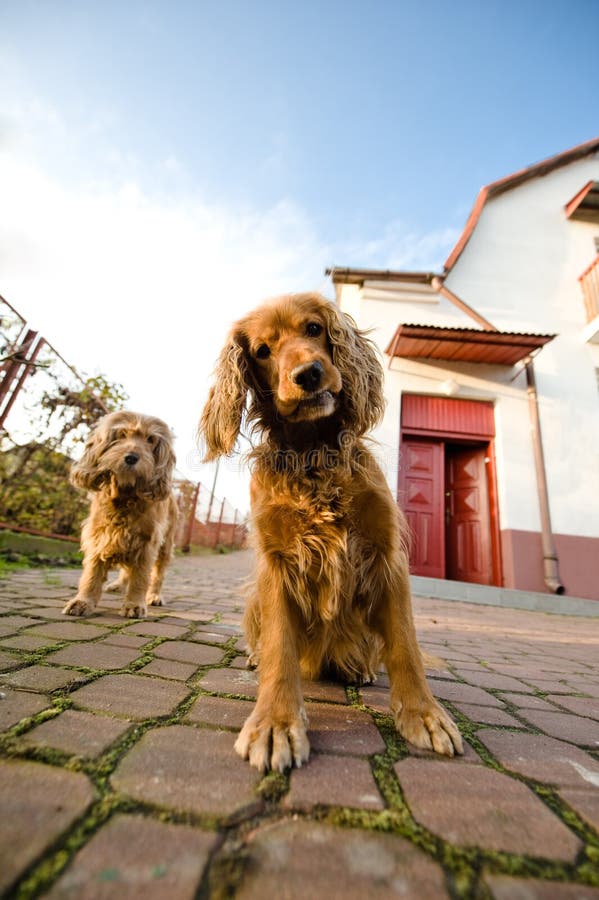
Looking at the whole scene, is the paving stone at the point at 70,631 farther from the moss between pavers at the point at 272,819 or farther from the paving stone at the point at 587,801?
the paving stone at the point at 587,801

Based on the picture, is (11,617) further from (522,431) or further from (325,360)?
(522,431)

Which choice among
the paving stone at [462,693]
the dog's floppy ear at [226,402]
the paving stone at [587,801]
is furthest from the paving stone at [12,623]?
the paving stone at [587,801]

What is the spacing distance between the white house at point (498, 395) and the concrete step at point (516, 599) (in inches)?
18.4

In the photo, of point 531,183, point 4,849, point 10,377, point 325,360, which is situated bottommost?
point 4,849

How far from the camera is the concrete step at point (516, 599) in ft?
22.9

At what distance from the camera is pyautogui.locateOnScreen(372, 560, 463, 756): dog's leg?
1.31 meters

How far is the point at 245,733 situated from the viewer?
1.20m

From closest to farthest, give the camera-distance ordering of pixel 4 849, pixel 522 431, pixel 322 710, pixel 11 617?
1. pixel 4 849
2. pixel 322 710
3. pixel 11 617
4. pixel 522 431

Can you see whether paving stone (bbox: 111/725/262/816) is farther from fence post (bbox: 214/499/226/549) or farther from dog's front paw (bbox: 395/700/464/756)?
fence post (bbox: 214/499/226/549)

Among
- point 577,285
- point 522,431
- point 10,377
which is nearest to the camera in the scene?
point 10,377

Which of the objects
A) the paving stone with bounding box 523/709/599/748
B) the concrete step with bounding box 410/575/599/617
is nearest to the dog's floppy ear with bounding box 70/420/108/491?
the paving stone with bounding box 523/709/599/748

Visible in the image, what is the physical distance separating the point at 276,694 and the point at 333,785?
0.37 m

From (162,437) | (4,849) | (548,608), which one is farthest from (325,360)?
(548,608)

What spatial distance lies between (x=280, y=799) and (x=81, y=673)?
111cm
